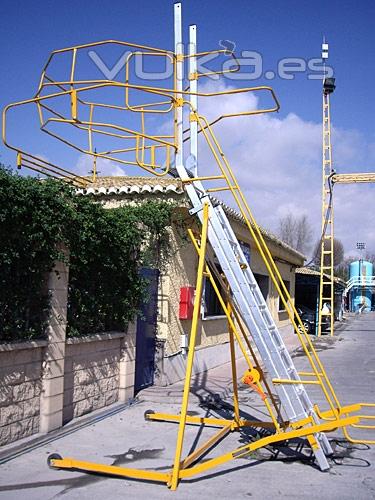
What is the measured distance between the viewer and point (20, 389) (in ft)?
20.1

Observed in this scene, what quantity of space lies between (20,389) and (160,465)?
5.93ft

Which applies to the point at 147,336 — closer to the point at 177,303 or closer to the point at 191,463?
the point at 177,303

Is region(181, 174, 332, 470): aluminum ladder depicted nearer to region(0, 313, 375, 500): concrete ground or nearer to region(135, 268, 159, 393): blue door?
region(0, 313, 375, 500): concrete ground

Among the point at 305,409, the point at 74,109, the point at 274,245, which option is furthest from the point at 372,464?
the point at 274,245

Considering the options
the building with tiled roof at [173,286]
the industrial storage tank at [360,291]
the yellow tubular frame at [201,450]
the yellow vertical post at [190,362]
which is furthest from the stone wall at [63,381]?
the industrial storage tank at [360,291]

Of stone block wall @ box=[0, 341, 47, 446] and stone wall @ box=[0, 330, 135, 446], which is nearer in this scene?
stone block wall @ box=[0, 341, 47, 446]

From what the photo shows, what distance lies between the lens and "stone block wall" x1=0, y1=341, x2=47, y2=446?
5859 mm

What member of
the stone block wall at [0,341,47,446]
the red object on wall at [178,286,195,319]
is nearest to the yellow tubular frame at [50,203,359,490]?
the stone block wall at [0,341,47,446]

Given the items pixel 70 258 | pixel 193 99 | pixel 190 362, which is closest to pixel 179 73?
pixel 193 99

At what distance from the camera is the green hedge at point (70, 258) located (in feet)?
19.5

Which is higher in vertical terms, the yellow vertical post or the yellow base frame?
the yellow vertical post

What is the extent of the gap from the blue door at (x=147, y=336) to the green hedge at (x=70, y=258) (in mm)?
559

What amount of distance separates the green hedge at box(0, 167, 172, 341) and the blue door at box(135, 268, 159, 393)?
1.84 feet

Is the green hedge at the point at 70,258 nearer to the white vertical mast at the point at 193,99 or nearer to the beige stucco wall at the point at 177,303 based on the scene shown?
the beige stucco wall at the point at 177,303
